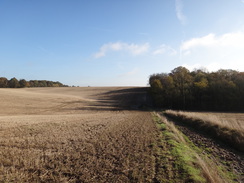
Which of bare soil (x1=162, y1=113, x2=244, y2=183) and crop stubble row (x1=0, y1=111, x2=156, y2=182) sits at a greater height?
crop stubble row (x1=0, y1=111, x2=156, y2=182)

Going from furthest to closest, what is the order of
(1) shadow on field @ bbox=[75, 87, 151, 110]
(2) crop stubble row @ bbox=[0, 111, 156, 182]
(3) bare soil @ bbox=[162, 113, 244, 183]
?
(1) shadow on field @ bbox=[75, 87, 151, 110] < (3) bare soil @ bbox=[162, 113, 244, 183] < (2) crop stubble row @ bbox=[0, 111, 156, 182]

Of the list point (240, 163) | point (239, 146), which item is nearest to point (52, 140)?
point (240, 163)

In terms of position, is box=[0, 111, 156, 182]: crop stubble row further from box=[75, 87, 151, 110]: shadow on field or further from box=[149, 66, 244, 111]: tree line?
box=[149, 66, 244, 111]: tree line

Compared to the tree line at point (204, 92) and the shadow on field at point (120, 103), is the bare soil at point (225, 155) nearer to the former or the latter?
the shadow on field at point (120, 103)

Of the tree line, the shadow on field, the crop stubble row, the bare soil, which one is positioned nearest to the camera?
→ the crop stubble row

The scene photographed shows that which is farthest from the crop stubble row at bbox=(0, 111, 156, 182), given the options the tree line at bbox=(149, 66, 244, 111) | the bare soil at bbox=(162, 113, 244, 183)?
the tree line at bbox=(149, 66, 244, 111)

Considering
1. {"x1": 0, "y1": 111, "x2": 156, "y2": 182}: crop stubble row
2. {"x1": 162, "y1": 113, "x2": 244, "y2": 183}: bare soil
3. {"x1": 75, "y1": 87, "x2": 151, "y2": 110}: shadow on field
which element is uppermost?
{"x1": 0, "y1": 111, "x2": 156, "y2": 182}: crop stubble row

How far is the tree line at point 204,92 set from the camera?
40250 mm

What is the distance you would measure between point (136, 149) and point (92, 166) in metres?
3.26

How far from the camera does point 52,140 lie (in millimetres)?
10180

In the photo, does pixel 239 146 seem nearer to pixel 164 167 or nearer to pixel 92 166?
pixel 164 167

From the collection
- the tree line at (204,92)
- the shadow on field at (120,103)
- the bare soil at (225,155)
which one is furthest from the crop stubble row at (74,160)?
the tree line at (204,92)

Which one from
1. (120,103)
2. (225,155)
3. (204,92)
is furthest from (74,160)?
(204,92)

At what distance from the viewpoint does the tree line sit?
40.2 m
